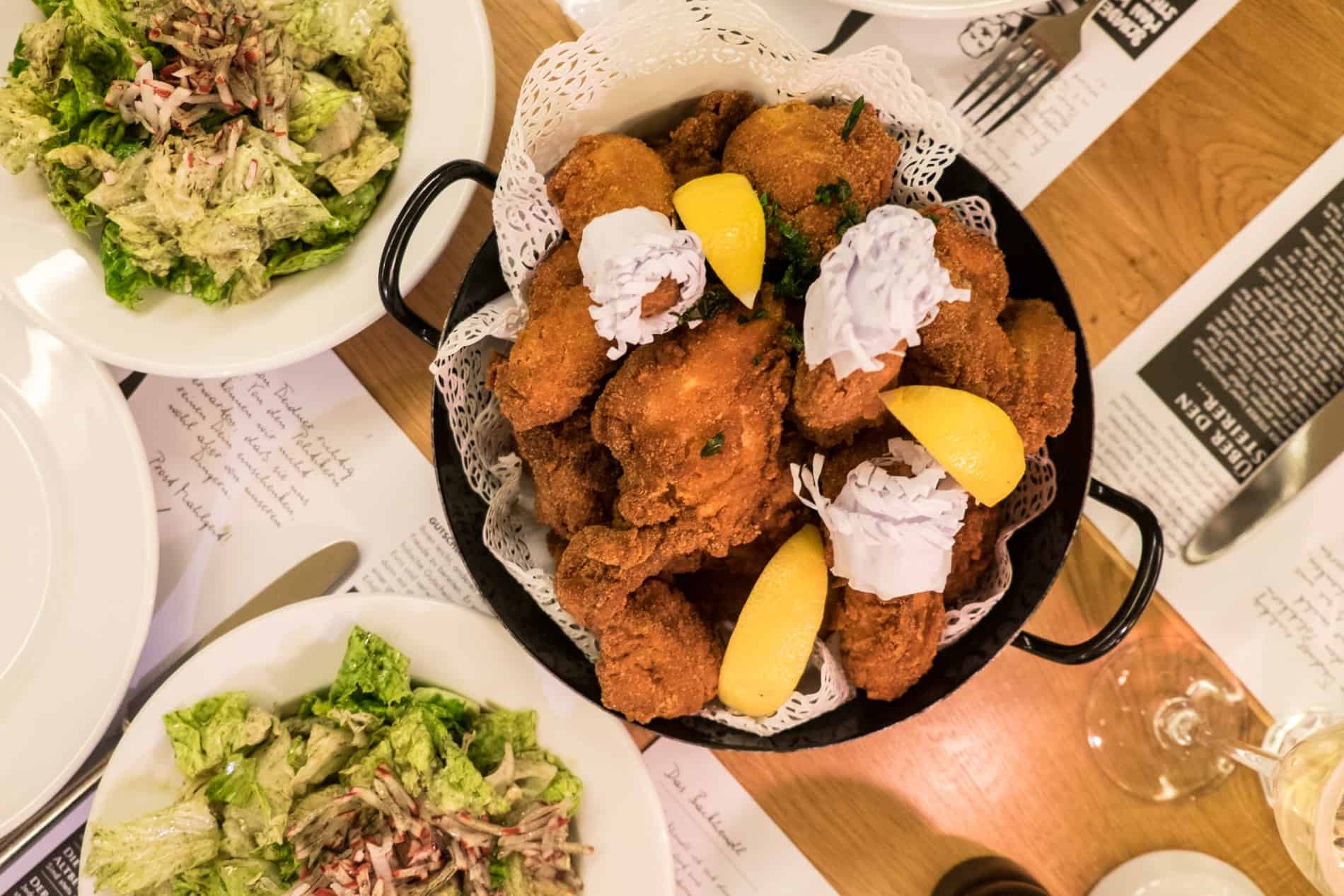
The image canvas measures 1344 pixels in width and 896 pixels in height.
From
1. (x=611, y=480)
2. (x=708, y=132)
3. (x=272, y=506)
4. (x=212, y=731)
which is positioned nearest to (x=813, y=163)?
(x=708, y=132)

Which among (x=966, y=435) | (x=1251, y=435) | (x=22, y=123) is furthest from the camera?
(x=1251, y=435)

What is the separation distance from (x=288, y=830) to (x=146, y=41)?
3.27 ft

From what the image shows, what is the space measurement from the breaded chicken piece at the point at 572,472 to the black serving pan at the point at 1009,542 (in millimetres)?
101

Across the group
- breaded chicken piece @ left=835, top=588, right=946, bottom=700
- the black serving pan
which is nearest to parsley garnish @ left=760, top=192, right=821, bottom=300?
the black serving pan

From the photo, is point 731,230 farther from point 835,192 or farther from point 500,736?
point 500,736

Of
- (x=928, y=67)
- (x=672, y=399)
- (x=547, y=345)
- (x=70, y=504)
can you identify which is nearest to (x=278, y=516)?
(x=70, y=504)

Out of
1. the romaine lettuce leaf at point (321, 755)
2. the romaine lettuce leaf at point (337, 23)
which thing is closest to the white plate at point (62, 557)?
the romaine lettuce leaf at point (321, 755)

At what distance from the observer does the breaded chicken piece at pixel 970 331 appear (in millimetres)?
907

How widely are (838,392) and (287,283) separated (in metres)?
0.72

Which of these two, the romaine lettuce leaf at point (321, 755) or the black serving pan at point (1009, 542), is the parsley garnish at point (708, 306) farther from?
the romaine lettuce leaf at point (321, 755)

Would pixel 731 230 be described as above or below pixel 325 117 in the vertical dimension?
above

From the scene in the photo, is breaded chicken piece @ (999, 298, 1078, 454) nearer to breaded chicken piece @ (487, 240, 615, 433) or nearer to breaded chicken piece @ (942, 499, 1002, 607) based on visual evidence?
breaded chicken piece @ (942, 499, 1002, 607)

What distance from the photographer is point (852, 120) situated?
3.12ft

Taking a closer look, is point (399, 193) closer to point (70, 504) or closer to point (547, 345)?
point (547, 345)
